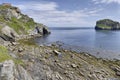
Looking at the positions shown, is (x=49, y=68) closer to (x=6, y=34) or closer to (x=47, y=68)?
(x=47, y=68)

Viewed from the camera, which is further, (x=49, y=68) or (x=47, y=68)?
(x=49, y=68)

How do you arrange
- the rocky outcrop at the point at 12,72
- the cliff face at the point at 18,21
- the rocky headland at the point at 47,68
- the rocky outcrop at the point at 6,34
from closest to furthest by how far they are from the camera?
the rocky outcrop at the point at 12,72, the rocky headland at the point at 47,68, the rocky outcrop at the point at 6,34, the cliff face at the point at 18,21

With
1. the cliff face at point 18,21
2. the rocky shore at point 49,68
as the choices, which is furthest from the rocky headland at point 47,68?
the cliff face at point 18,21

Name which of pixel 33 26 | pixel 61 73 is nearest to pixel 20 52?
pixel 61 73

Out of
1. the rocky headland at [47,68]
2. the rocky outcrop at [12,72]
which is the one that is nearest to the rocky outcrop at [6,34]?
the rocky headland at [47,68]

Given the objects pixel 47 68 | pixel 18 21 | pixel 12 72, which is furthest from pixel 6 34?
pixel 12 72

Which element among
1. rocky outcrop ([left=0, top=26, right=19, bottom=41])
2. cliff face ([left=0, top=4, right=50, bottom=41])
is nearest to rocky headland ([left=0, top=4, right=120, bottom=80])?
rocky outcrop ([left=0, top=26, right=19, bottom=41])

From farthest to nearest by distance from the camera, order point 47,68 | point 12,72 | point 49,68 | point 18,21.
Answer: point 18,21, point 49,68, point 47,68, point 12,72

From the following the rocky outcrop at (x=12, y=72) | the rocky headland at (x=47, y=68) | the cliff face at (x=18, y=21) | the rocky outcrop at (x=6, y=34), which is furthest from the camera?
the cliff face at (x=18, y=21)

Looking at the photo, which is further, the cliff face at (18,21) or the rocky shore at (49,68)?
the cliff face at (18,21)

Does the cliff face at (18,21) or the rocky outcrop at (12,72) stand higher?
the cliff face at (18,21)

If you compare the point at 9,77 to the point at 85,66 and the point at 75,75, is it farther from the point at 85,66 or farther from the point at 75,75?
the point at 85,66

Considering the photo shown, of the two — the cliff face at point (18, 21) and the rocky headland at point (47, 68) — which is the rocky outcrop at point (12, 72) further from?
the cliff face at point (18, 21)

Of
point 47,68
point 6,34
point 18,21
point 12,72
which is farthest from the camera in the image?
point 18,21
